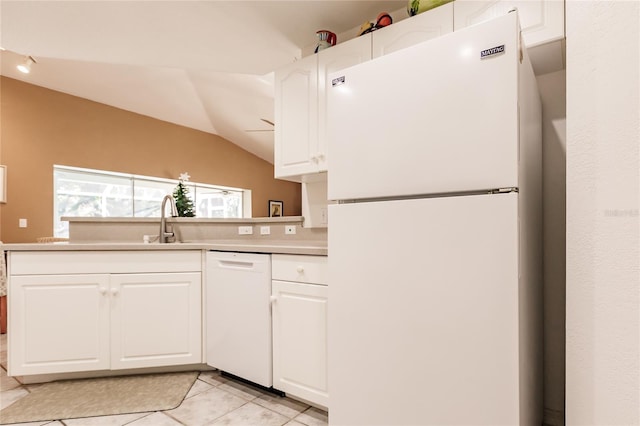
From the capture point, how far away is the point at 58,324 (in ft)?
6.87

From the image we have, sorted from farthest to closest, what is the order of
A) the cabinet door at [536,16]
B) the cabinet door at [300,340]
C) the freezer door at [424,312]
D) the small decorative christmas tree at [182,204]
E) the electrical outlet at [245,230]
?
the small decorative christmas tree at [182,204], the electrical outlet at [245,230], the cabinet door at [300,340], the cabinet door at [536,16], the freezer door at [424,312]

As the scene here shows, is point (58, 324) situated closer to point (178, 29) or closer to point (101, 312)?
point (101, 312)

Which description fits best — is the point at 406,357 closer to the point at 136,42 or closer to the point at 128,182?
the point at 136,42

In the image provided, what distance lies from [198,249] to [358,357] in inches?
53.1

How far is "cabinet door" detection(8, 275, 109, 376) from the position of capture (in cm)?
207

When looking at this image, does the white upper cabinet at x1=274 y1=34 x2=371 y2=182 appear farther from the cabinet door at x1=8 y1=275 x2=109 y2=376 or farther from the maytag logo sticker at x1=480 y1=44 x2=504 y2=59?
the cabinet door at x1=8 y1=275 x2=109 y2=376

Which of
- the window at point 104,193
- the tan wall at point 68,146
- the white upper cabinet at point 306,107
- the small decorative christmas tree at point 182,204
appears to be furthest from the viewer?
the window at point 104,193

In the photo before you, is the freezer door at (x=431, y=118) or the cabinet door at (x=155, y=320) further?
the cabinet door at (x=155, y=320)

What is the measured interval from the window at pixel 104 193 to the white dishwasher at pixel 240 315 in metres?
3.33

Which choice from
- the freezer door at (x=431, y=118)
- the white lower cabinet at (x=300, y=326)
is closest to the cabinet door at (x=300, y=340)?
the white lower cabinet at (x=300, y=326)

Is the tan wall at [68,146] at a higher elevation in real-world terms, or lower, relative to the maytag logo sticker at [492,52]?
higher

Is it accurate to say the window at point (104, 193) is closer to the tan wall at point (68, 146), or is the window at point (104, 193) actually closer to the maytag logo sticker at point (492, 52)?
the tan wall at point (68, 146)

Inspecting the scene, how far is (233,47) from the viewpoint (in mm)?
2547

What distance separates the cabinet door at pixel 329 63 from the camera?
1.98 metres
